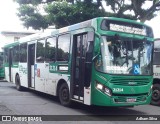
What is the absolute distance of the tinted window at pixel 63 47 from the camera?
10.6m

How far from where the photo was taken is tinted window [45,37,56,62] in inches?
458

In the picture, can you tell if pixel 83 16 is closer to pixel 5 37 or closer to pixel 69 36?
pixel 69 36

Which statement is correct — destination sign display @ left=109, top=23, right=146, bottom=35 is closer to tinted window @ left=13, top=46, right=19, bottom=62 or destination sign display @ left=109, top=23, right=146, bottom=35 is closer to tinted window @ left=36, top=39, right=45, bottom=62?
tinted window @ left=36, top=39, right=45, bottom=62

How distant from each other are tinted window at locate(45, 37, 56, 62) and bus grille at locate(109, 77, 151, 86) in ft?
11.9

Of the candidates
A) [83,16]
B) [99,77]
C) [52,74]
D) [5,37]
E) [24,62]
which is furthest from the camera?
[5,37]

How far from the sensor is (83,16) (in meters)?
17.6

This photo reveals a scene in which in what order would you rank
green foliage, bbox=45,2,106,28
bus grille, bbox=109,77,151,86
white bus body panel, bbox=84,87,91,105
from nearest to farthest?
bus grille, bbox=109,77,151,86
white bus body panel, bbox=84,87,91,105
green foliage, bbox=45,2,106,28

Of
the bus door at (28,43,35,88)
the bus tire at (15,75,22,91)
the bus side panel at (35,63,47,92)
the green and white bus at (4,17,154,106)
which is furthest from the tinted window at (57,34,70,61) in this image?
the bus tire at (15,75,22,91)

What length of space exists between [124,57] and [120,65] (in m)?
0.30

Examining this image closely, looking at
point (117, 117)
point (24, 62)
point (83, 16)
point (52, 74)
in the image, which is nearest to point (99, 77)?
point (117, 117)

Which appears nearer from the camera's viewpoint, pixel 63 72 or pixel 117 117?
pixel 117 117

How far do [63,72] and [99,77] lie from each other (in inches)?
91.5

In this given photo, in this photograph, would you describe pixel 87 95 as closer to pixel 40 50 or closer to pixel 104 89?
pixel 104 89

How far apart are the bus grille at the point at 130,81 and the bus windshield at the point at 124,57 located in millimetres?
211
